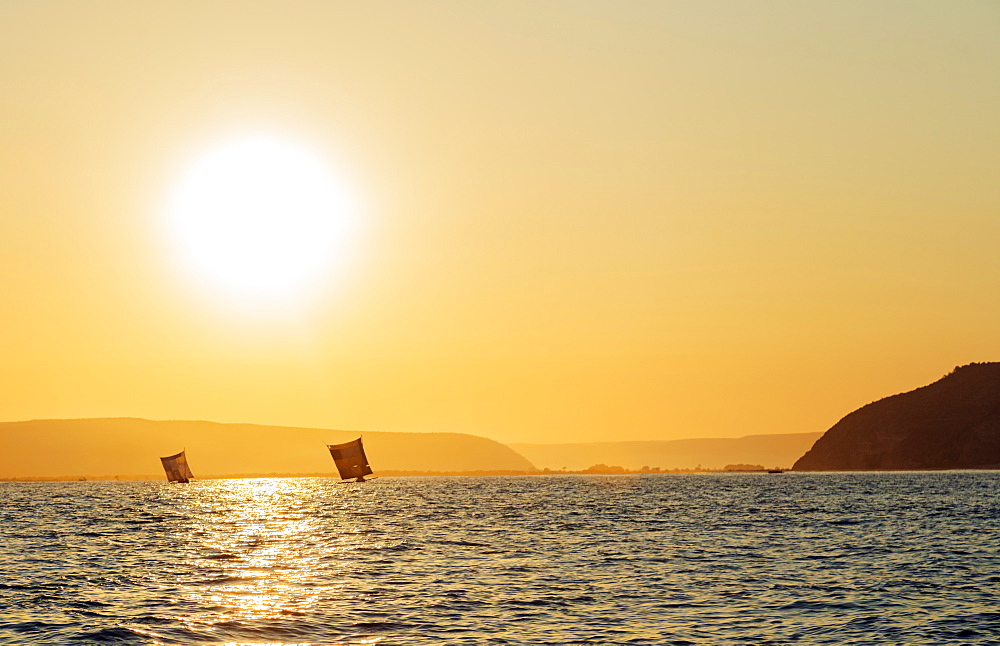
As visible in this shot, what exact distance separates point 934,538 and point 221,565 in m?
→ 45.5

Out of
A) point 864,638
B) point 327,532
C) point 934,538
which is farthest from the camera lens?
point 327,532

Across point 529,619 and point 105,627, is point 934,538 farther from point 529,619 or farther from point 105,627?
point 105,627

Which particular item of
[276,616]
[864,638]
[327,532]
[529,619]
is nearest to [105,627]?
[276,616]

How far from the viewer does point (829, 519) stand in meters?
89.6

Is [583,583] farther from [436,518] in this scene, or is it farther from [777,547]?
[436,518]

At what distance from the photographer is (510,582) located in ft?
157

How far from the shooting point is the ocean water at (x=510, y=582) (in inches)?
1419

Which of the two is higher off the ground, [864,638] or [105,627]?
[105,627]

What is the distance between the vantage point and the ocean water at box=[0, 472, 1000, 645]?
3603 centimetres

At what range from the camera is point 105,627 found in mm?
37000

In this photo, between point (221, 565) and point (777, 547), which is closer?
point (221, 565)

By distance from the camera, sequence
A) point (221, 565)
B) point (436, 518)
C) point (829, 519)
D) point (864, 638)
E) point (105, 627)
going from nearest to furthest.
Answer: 1. point (864, 638)
2. point (105, 627)
3. point (221, 565)
4. point (829, 519)
5. point (436, 518)

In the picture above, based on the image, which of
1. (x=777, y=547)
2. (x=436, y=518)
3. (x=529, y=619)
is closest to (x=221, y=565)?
(x=529, y=619)

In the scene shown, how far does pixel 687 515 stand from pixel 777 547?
115 ft
